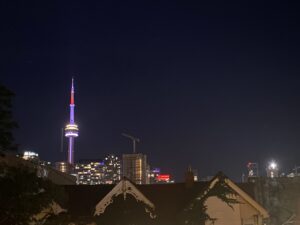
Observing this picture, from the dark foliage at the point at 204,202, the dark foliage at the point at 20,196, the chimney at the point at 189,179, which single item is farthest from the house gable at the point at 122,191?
the dark foliage at the point at 20,196

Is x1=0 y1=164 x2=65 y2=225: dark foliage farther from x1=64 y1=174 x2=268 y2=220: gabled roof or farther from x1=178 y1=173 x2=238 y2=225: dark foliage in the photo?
x1=178 y1=173 x2=238 y2=225: dark foliage

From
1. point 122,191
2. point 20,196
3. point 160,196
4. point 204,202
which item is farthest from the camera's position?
point 160,196

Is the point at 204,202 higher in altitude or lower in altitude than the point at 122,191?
lower

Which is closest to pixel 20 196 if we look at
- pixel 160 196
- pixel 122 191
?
pixel 122 191

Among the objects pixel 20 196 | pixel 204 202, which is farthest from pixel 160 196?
pixel 20 196

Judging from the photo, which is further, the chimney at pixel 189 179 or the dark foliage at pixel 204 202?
the chimney at pixel 189 179

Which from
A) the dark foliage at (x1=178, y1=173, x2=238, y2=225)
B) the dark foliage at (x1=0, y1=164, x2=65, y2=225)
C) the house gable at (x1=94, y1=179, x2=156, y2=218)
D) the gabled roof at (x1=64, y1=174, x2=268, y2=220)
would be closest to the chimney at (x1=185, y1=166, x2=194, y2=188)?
the gabled roof at (x1=64, y1=174, x2=268, y2=220)

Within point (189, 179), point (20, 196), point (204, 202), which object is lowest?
point (20, 196)

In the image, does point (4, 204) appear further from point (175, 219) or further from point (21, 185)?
point (175, 219)

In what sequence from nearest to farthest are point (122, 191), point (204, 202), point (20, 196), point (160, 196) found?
point (20, 196)
point (122, 191)
point (204, 202)
point (160, 196)

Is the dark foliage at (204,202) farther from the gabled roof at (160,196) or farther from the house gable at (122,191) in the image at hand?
the house gable at (122,191)

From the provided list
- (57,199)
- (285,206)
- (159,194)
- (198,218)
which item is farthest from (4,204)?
(285,206)

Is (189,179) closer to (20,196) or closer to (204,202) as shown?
(204,202)

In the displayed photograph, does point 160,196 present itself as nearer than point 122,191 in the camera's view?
No
